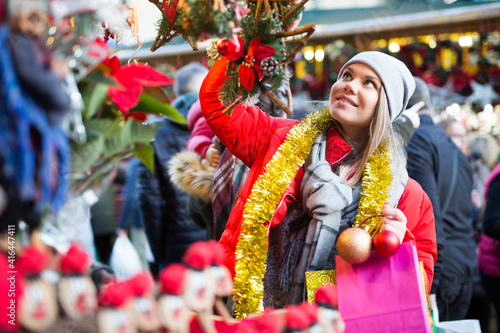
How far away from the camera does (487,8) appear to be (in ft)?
17.5

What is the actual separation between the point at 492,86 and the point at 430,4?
43.3 inches

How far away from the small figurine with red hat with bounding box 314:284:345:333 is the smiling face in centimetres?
75

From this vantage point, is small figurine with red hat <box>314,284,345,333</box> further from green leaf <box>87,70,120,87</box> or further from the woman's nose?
the woman's nose

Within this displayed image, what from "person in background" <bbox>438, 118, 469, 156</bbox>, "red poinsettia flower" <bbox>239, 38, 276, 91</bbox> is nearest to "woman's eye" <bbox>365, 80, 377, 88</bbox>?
"red poinsettia flower" <bbox>239, 38, 276, 91</bbox>

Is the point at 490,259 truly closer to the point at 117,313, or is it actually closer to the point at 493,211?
the point at 493,211

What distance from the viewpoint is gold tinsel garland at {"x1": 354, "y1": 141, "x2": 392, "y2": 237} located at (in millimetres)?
1461

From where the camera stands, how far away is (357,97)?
62.7 inches

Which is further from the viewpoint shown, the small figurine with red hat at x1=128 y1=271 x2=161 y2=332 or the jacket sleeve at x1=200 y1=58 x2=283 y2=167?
the jacket sleeve at x1=200 y1=58 x2=283 y2=167

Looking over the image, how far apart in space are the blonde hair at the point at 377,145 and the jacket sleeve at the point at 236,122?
0.87 ft

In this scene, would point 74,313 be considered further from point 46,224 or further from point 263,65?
point 263,65

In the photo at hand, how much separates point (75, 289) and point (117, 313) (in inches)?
2.7

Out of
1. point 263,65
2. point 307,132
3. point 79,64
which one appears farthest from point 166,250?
point 79,64

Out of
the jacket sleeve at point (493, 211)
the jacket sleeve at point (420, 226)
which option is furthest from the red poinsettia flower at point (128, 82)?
the jacket sleeve at point (493, 211)

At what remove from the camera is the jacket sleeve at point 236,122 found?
1.49 metres
